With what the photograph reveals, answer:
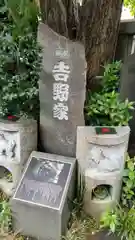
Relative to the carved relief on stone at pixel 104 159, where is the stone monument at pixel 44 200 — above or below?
below

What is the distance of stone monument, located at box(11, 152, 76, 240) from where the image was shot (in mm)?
2295

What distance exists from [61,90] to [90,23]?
94 cm

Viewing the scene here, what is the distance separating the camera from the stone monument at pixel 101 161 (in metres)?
2.45

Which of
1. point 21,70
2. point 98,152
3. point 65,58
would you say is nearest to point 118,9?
point 65,58

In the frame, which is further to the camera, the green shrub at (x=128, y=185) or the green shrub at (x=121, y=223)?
the green shrub at (x=128, y=185)

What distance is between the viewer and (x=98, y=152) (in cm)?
248

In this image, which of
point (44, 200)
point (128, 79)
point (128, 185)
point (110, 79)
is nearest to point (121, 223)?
point (128, 185)

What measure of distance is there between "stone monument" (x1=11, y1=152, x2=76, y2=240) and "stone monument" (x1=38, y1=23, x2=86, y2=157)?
33 centimetres

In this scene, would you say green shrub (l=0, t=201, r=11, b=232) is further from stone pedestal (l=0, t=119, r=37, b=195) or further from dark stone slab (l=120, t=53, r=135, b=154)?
dark stone slab (l=120, t=53, r=135, b=154)

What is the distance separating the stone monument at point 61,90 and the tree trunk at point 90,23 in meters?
0.22

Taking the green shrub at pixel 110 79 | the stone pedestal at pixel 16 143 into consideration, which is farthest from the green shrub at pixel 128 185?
the stone pedestal at pixel 16 143

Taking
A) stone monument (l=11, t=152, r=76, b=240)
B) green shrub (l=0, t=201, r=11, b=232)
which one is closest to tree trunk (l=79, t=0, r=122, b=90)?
stone monument (l=11, t=152, r=76, b=240)

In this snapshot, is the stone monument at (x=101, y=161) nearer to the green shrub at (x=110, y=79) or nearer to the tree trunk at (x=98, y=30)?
the green shrub at (x=110, y=79)

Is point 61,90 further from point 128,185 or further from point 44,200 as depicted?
point 128,185
